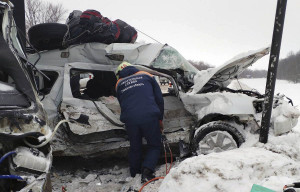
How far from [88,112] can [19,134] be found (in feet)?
6.66

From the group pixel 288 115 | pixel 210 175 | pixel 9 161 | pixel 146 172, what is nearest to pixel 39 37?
pixel 146 172

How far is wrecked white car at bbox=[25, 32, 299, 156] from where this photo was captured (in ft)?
13.0

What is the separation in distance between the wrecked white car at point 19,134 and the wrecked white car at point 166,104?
1252 millimetres

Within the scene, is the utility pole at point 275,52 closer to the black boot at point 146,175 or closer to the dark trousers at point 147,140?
the dark trousers at point 147,140

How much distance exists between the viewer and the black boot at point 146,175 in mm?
3729

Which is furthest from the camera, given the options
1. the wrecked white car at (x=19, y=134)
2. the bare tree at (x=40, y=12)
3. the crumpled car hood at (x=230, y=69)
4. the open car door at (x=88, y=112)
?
the bare tree at (x=40, y=12)

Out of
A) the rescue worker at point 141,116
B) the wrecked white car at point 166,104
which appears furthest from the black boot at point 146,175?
the wrecked white car at point 166,104

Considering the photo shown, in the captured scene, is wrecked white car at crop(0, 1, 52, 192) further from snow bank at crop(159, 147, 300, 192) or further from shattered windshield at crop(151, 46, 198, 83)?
shattered windshield at crop(151, 46, 198, 83)

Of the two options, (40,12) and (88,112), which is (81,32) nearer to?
(88,112)

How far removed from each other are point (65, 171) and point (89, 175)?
0.46 m

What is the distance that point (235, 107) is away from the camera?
13.3 feet

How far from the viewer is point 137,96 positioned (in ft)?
13.1

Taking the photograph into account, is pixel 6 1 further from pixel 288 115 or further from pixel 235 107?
pixel 288 115

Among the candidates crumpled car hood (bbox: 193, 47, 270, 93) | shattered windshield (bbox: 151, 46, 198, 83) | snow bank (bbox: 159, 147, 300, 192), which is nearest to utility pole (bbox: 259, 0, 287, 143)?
snow bank (bbox: 159, 147, 300, 192)
